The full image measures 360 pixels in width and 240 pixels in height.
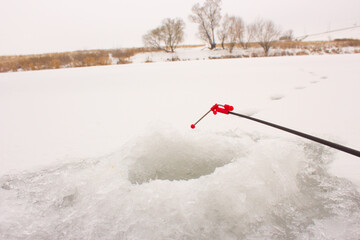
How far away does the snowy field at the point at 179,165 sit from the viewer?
0.94 metres

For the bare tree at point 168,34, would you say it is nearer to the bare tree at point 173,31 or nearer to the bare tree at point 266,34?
the bare tree at point 173,31

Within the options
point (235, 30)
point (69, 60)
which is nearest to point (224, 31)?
point (235, 30)

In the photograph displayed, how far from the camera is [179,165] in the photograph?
156 cm

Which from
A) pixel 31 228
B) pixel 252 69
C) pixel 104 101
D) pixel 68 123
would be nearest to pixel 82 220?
pixel 31 228

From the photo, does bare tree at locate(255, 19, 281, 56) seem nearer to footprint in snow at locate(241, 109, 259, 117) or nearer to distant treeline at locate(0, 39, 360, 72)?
distant treeline at locate(0, 39, 360, 72)

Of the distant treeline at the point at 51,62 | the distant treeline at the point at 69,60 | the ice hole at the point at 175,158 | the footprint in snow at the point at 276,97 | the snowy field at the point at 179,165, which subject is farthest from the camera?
the distant treeline at the point at 69,60

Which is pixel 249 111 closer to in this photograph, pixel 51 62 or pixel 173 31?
pixel 51 62

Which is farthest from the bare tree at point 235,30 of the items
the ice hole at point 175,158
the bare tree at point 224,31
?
the ice hole at point 175,158

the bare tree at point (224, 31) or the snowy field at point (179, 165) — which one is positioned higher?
the bare tree at point (224, 31)

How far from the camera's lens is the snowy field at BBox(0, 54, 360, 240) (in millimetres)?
941

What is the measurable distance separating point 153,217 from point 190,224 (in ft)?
0.68

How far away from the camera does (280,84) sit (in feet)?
10.5

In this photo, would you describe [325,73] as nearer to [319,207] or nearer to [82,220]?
[319,207]

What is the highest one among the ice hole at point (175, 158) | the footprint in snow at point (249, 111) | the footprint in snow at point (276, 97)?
the footprint in snow at point (276, 97)
